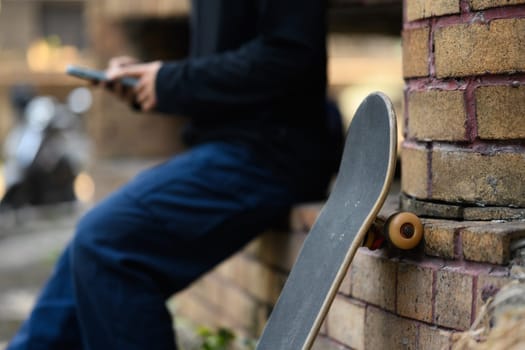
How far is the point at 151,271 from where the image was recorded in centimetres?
256

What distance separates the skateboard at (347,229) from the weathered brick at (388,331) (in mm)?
177

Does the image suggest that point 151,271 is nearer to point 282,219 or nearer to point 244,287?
point 282,219

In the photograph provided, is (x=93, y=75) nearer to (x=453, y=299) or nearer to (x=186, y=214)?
(x=186, y=214)

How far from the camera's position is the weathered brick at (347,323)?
2166 mm

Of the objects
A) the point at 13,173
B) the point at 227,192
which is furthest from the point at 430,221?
the point at 13,173

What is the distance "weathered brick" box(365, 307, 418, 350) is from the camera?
1.96m

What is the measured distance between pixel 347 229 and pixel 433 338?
0.28m

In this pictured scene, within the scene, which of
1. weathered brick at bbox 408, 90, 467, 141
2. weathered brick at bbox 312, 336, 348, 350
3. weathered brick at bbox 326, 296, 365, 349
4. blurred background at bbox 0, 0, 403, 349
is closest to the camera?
weathered brick at bbox 408, 90, 467, 141

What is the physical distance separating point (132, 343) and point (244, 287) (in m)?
0.88

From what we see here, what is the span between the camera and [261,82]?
2.65m

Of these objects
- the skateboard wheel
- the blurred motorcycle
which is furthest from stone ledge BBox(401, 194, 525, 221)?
the blurred motorcycle

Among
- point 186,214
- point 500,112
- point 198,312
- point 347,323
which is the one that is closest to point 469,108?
point 500,112

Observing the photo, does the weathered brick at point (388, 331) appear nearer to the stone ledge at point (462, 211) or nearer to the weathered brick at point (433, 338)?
the weathered brick at point (433, 338)

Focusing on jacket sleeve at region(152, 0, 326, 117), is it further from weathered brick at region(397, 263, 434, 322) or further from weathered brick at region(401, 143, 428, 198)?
weathered brick at region(397, 263, 434, 322)
